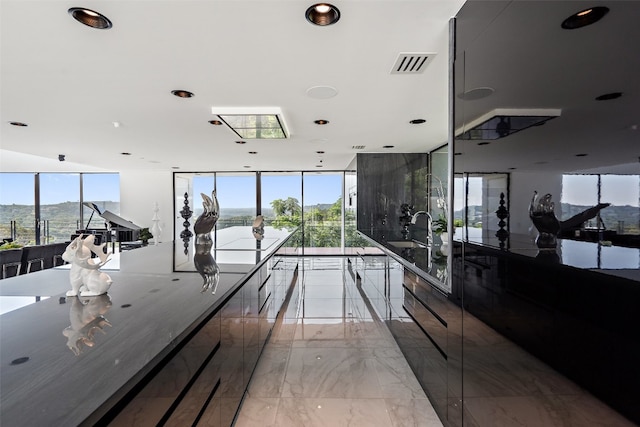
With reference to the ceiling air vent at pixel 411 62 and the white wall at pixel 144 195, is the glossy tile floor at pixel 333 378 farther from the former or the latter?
the white wall at pixel 144 195

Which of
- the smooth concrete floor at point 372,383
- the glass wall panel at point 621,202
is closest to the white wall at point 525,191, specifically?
the glass wall panel at point 621,202

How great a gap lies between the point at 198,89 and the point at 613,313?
294 centimetres

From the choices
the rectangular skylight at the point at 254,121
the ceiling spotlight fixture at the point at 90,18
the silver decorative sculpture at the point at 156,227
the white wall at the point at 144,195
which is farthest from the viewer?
the white wall at the point at 144,195

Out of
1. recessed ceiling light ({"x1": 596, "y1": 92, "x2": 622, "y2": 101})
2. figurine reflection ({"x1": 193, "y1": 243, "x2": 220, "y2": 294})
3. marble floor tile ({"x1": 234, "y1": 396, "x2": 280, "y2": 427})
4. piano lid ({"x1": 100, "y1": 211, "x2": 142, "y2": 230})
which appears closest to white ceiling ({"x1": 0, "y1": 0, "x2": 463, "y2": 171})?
recessed ceiling light ({"x1": 596, "y1": 92, "x2": 622, "y2": 101})

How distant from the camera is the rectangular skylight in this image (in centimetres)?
309

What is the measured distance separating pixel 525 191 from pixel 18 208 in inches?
483

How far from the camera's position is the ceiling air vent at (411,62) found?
6.72 feet

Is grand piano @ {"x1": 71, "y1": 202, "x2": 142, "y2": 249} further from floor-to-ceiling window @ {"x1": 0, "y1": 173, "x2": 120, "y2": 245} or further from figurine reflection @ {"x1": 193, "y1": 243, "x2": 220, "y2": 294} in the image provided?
figurine reflection @ {"x1": 193, "y1": 243, "x2": 220, "y2": 294}


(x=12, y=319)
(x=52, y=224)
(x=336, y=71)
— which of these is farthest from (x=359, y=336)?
(x=52, y=224)

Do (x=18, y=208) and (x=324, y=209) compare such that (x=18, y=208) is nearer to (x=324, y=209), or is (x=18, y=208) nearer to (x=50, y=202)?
(x=50, y=202)

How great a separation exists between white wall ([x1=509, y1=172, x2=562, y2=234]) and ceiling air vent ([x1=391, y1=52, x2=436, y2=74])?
3.77 ft

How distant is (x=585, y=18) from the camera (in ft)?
3.40

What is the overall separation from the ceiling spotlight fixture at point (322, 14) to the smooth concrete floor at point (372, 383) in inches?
71.9

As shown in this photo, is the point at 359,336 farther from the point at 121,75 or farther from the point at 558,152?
the point at 121,75
